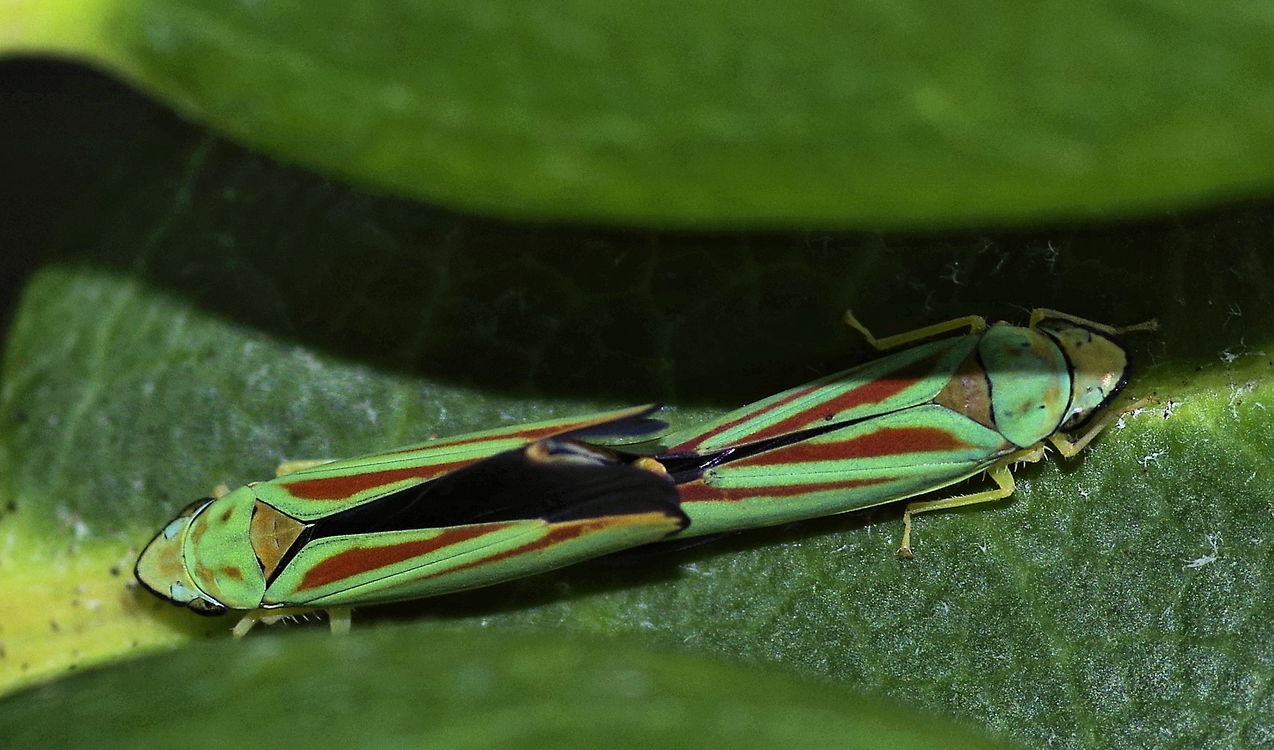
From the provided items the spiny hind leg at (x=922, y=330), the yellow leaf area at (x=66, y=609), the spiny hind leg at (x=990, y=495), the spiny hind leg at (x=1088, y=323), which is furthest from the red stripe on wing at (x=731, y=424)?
the yellow leaf area at (x=66, y=609)

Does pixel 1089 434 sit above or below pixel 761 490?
above

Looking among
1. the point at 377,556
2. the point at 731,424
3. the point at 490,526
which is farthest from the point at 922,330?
the point at 377,556

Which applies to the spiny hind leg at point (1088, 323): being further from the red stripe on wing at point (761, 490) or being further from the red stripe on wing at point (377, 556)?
the red stripe on wing at point (377, 556)

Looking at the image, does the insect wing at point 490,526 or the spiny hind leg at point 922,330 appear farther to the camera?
the spiny hind leg at point 922,330

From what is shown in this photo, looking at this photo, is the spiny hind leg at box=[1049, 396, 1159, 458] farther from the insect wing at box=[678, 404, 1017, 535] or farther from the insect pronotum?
the insect wing at box=[678, 404, 1017, 535]

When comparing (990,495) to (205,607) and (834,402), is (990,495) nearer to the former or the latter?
(834,402)
